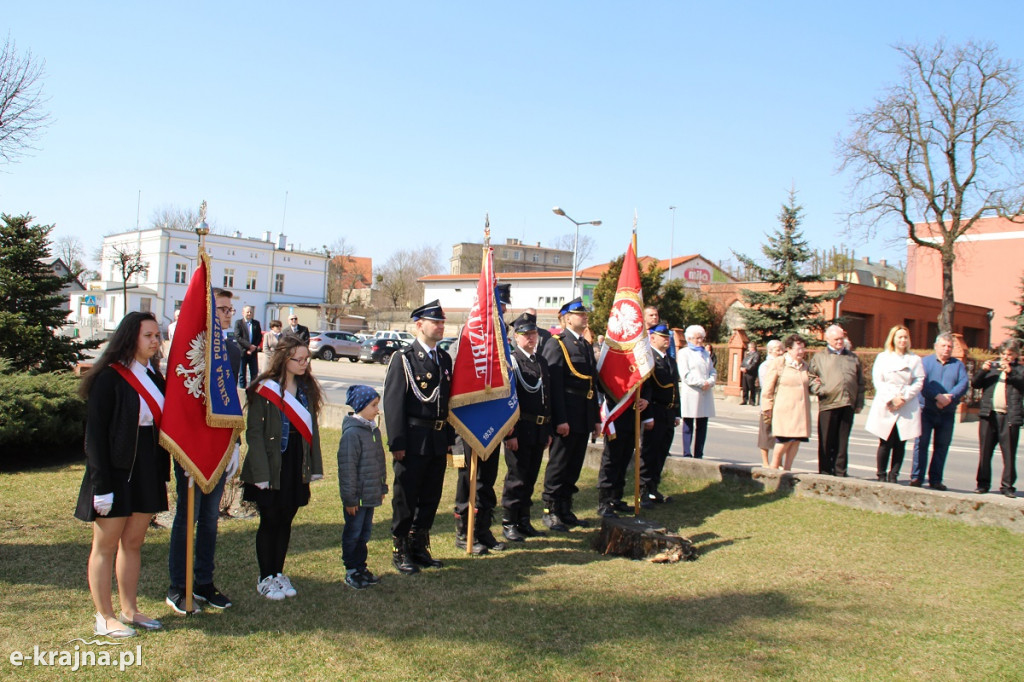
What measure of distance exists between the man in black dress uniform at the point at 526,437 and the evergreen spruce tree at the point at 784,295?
24.4 meters

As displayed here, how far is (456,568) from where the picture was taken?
6.20 metres

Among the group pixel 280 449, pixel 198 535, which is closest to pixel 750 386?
pixel 280 449

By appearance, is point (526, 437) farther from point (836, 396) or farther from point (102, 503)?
point (836, 396)

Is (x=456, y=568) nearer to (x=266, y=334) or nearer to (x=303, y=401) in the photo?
(x=303, y=401)

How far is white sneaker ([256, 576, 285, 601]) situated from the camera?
5.30 metres

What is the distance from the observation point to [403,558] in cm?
609

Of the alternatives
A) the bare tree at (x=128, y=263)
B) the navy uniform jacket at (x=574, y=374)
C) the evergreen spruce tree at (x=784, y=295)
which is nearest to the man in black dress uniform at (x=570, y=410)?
the navy uniform jacket at (x=574, y=374)

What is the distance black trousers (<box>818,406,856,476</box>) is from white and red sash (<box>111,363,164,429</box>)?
23.3 ft

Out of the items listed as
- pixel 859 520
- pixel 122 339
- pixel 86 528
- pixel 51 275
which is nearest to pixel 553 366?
pixel 859 520

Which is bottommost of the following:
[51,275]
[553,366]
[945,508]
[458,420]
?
[945,508]

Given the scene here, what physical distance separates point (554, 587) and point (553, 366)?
7.88 ft

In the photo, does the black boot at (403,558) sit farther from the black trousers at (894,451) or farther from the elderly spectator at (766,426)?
the black trousers at (894,451)

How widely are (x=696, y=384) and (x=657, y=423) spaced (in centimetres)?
173

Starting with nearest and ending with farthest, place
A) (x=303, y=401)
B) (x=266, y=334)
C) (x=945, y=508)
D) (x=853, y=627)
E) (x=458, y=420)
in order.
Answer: (x=853, y=627)
(x=303, y=401)
(x=458, y=420)
(x=945, y=508)
(x=266, y=334)
